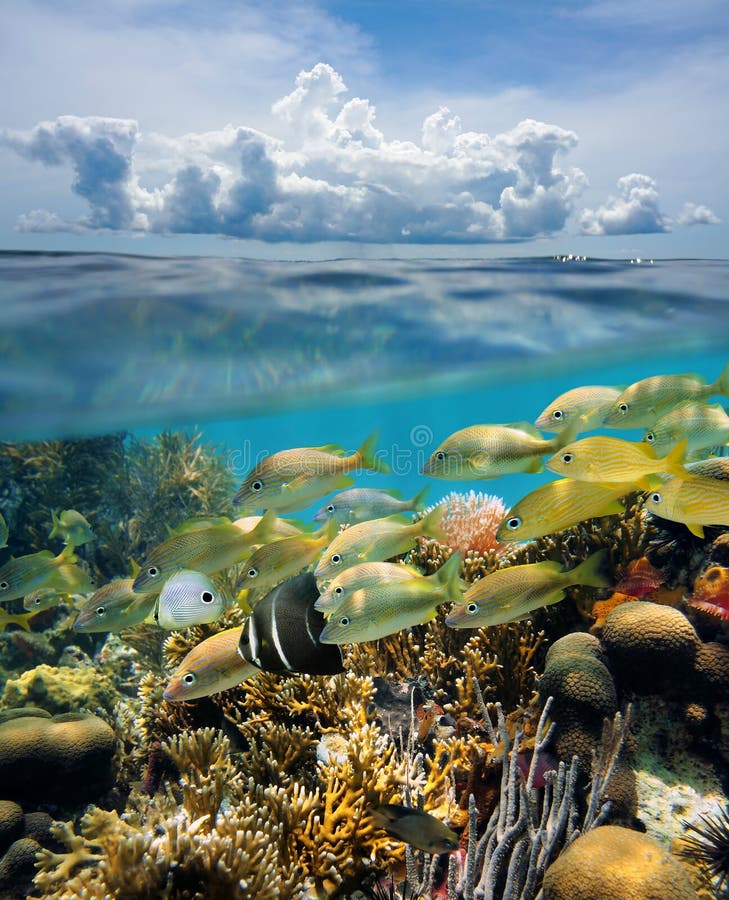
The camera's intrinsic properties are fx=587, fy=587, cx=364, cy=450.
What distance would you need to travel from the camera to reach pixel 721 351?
78.2 feet

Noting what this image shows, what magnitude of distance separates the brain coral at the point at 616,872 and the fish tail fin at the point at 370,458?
9.40 feet

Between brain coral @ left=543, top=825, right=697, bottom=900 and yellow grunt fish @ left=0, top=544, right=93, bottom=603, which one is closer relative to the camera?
brain coral @ left=543, top=825, right=697, bottom=900

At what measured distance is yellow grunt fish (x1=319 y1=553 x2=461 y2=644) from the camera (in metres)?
3.25

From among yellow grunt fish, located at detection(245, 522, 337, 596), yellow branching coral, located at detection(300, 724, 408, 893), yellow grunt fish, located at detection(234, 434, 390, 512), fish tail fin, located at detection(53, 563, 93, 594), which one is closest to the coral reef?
fish tail fin, located at detection(53, 563, 93, 594)

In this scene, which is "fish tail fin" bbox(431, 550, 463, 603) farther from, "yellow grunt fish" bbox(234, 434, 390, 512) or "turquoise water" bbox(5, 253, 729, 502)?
"turquoise water" bbox(5, 253, 729, 502)

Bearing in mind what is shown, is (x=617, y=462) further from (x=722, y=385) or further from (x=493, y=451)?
(x=722, y=385)

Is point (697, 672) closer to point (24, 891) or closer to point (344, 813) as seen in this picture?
point (344, 813)

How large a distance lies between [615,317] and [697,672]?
13.1 meters

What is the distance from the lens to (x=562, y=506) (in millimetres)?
3516

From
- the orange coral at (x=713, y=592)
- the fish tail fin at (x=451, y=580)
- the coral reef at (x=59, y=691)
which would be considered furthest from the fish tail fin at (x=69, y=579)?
the orange coral at (x=713, y=592)

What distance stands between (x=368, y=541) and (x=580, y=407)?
2.53m

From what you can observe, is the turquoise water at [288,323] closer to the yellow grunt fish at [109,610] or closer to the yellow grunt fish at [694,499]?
the yellow grunt fish at [109,610]

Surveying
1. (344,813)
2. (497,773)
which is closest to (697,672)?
(497,773)

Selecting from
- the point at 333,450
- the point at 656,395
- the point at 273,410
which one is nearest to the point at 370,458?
the point at 333,450
